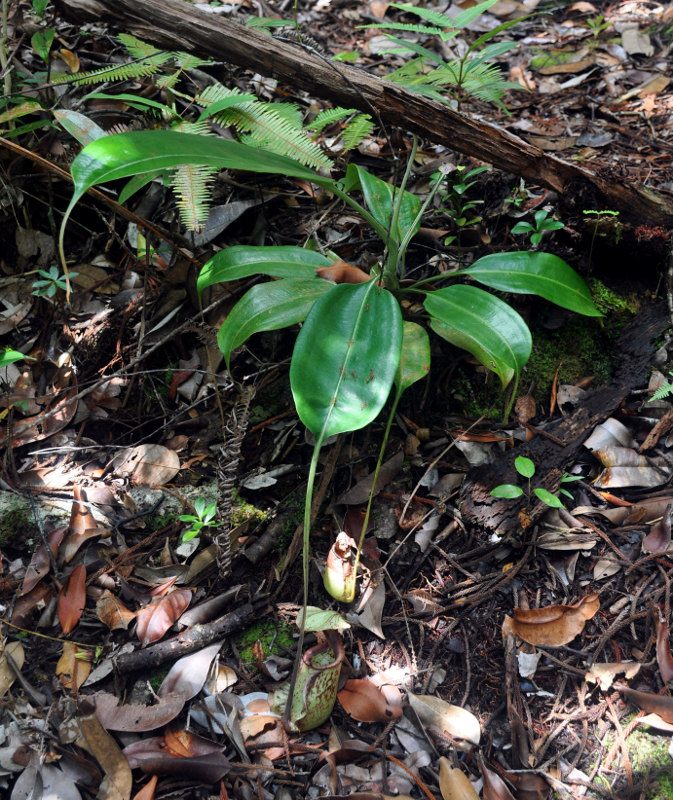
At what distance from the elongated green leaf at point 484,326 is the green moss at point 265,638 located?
1.05 metres

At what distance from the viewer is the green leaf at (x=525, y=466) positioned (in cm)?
194

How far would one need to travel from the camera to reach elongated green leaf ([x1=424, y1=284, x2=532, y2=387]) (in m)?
1.79

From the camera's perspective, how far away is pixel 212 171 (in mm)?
2307

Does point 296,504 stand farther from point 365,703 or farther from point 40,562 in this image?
point 40,562

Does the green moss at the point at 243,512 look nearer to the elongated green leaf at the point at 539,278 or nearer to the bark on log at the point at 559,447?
the bark on log at the point at 559,447

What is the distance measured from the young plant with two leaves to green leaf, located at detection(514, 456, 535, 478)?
0.92 feet

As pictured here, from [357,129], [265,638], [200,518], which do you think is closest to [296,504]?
[200,518]

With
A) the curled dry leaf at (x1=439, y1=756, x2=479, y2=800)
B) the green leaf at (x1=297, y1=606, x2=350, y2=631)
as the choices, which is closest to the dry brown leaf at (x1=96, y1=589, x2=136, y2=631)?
the green leaf at (x1=297, y1=606, x2=350, y2=631)

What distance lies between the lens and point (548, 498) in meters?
1.88

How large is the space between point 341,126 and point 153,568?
2294 millimetres

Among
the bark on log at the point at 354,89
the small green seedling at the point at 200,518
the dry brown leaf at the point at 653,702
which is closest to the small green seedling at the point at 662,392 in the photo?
the bark on log at the point at 354,89

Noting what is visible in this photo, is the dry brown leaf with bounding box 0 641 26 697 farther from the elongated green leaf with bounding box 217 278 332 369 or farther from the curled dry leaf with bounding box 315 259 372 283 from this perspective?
the curled dry leaf with bounding box 315 259 372 283

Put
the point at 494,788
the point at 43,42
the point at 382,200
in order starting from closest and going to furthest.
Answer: the point at 494,788 < the point at 382,200 < the point at 43,42

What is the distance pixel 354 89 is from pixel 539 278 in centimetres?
94
